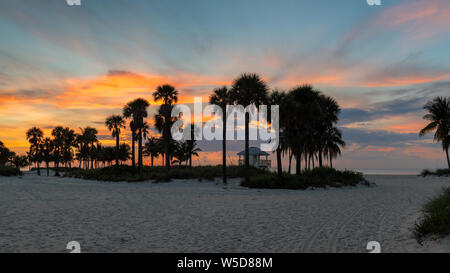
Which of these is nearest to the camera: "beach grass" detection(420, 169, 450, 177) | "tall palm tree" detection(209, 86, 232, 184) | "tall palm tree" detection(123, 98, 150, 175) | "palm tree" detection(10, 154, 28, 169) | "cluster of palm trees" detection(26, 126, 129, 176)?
"tall palm tree" detection(209, 86, 232, 184)

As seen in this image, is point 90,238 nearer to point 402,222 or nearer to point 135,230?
point 135,230

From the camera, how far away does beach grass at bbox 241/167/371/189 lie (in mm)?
29406

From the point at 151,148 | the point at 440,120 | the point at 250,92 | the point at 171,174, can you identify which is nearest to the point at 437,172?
the point at 440,120

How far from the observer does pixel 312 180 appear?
3066 cm

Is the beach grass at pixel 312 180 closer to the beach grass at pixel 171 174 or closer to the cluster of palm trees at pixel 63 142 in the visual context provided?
the beach grass at pixel 171 174

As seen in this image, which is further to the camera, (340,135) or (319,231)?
(340,135)

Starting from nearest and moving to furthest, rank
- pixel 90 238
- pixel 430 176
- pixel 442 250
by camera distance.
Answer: pixel 442 250 → pixel 90 238 → pixel 430 176

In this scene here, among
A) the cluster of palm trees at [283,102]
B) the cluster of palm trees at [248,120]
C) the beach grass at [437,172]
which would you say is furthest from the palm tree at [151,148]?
the beach grass at [437,172]

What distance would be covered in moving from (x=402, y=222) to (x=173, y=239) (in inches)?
322

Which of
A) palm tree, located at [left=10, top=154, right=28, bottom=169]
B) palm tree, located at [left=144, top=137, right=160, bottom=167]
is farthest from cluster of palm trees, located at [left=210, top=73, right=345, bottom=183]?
palm tree, located at [left=10, top=154, right=28, bottom=169]

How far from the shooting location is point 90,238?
28.7 feet

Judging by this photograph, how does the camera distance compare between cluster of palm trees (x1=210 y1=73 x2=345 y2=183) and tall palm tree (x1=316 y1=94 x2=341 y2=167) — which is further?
tall palm tree (x1=316 y1=94 x2=341 y2=167)

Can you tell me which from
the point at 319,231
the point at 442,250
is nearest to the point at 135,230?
the point at 319,231

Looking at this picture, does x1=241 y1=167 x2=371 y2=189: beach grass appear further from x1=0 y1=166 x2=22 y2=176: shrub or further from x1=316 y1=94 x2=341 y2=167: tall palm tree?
x1=0 y1=166 x2=22 y2=176: shrub
